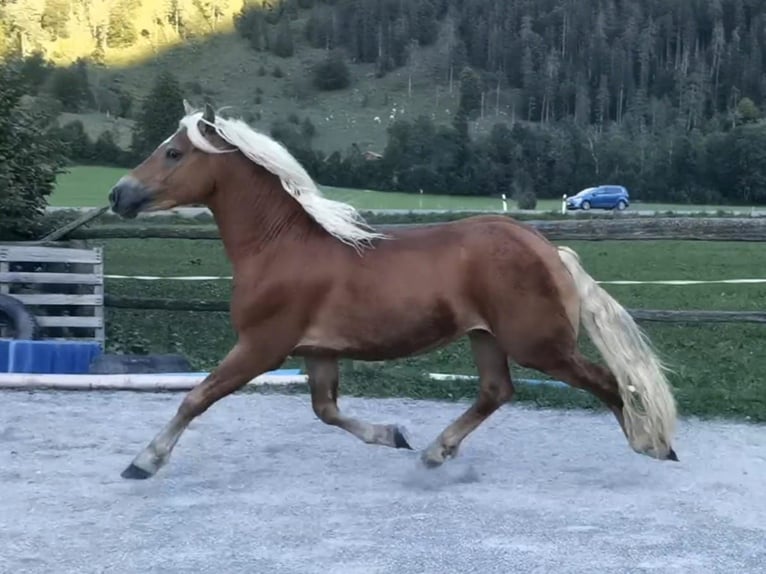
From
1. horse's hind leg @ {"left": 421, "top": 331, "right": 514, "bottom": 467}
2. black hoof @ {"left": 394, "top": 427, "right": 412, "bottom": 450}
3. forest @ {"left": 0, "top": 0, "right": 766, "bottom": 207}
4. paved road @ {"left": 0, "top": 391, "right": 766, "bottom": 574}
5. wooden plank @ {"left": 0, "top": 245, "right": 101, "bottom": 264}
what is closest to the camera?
paved road @ {"left": 0, "top": 391, "right": 766, "bottom": 574}

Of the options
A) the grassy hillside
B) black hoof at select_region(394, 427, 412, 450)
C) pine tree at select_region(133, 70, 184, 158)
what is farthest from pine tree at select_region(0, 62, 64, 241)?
the grassy hillside

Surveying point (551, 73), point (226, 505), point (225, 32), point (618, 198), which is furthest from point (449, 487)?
point (225, 32)

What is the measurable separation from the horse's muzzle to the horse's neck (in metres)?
0.34

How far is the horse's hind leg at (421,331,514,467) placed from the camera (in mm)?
5043

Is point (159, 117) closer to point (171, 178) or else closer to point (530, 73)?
point (171, 178)

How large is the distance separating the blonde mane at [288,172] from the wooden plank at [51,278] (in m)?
5.18

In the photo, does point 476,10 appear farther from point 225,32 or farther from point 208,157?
point 208,157

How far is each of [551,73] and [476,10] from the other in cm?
2471

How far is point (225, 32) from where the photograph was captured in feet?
380

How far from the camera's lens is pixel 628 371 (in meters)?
4.88

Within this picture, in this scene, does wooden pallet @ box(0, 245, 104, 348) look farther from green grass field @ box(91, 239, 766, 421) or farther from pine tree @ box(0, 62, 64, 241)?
pine tree @ box(0, 62, 64, 241)

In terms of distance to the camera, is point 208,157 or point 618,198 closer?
point 208,157

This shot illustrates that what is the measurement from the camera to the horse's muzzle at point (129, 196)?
481 centimetres

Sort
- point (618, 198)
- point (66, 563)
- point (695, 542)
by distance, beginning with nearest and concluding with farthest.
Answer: point (66, 563) → point (695, 542) → point (618, 198)
